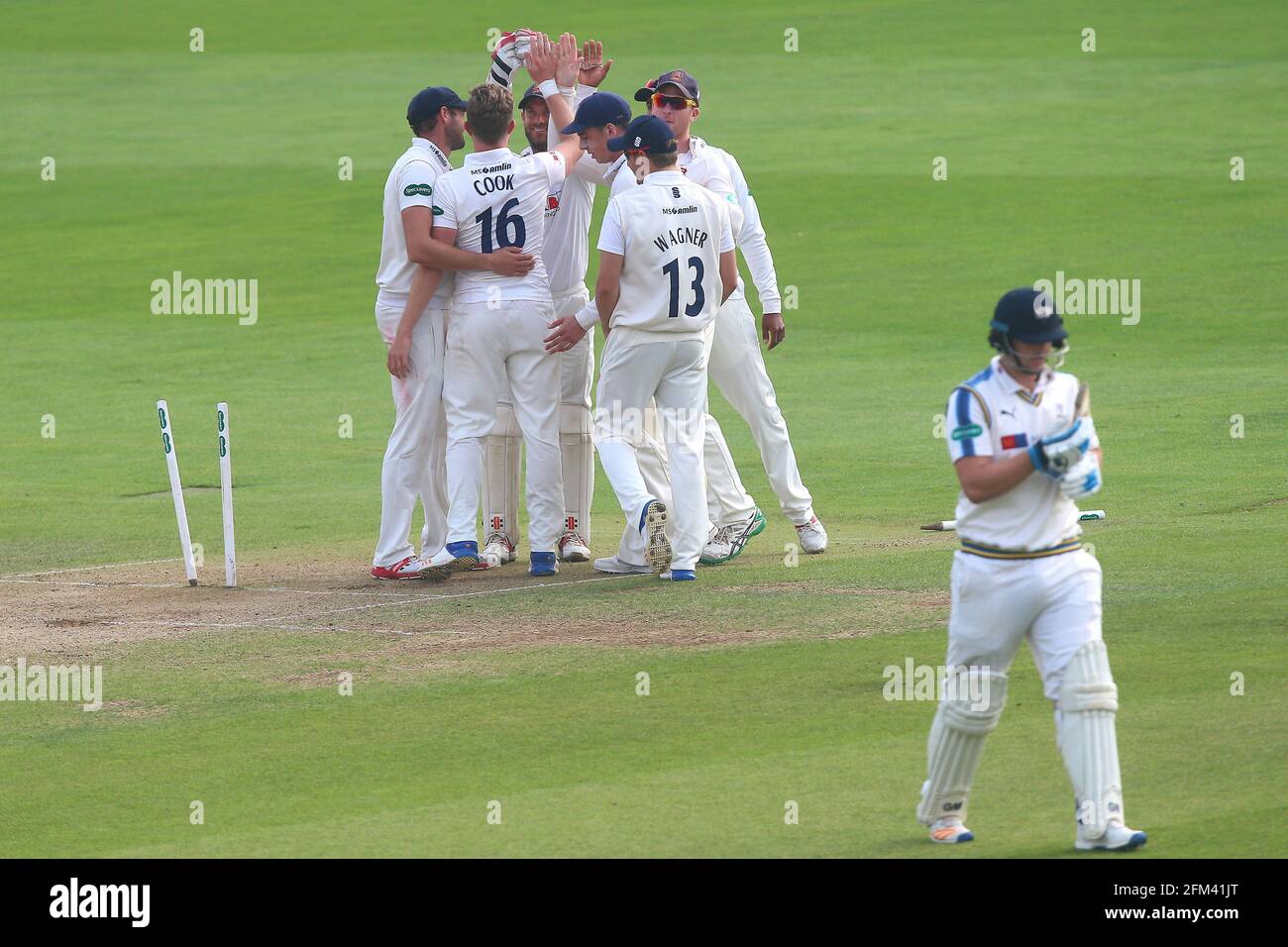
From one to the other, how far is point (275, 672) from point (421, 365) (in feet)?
9.64

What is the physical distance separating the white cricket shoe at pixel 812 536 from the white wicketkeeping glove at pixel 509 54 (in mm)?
3438

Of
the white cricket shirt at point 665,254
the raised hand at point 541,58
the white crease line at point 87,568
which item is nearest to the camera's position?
the white cricket shirt at point 665,254

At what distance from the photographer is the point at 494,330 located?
1243 cm

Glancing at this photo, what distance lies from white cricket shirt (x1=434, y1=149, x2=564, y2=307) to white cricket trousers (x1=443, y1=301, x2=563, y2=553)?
4.6 inches

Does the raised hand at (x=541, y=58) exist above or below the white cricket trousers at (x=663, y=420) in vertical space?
above

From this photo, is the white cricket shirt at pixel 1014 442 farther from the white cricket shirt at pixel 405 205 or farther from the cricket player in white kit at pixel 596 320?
the white cricket shirt at pixel 405 205

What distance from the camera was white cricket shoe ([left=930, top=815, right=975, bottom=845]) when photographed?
287 inches

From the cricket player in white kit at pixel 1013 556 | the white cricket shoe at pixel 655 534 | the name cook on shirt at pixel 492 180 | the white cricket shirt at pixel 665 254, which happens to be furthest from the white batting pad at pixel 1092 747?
the name cook on shirt at pixel 492 180

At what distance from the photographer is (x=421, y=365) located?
12.7 m

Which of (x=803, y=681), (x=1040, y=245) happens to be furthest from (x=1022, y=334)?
(x=1040, y=245)

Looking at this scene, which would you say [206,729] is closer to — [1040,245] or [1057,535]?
[1057,535]

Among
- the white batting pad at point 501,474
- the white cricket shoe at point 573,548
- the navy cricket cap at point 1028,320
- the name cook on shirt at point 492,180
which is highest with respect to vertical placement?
the name cook on shirt at point 492,180

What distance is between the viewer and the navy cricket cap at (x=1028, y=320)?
23.8ft

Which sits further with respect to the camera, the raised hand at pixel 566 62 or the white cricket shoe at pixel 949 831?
the raised hand at pixel 566 62
